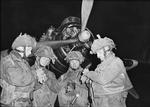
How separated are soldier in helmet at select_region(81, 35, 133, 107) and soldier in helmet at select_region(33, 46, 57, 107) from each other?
49 cm

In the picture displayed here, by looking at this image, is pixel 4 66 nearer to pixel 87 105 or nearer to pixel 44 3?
pixel 87 105

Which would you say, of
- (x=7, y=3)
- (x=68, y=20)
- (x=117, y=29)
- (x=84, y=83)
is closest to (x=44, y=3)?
(x=7, y=3)

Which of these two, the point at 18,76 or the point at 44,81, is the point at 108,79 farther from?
the point at 18,76

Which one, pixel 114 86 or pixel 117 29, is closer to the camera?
pixel 114 86

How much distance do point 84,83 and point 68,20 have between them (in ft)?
3.06

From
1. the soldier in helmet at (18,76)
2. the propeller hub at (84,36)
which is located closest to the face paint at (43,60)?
the soldier in helmet at (18,76)

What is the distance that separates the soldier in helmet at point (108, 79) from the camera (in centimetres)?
343

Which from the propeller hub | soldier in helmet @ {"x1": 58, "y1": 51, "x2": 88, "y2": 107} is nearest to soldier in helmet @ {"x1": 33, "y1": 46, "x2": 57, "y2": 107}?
soldier in helmet @ {"x1": 58, "y1": 51, "x2": 88, "y2": 107}

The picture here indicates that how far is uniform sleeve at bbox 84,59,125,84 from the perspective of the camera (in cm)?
341

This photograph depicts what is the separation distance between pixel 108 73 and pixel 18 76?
3.06ft

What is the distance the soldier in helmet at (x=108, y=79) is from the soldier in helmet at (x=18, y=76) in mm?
666

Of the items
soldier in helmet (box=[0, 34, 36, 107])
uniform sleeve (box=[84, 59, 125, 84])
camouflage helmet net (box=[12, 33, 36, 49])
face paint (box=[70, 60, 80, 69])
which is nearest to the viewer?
uniform sleeve (box=[84, 59, 125, 84])

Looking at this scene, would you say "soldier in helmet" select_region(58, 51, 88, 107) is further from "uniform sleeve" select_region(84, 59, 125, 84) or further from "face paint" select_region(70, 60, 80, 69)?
"uniform sleeve" select_region(84, 59, 125, 84)

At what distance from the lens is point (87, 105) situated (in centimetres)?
388
